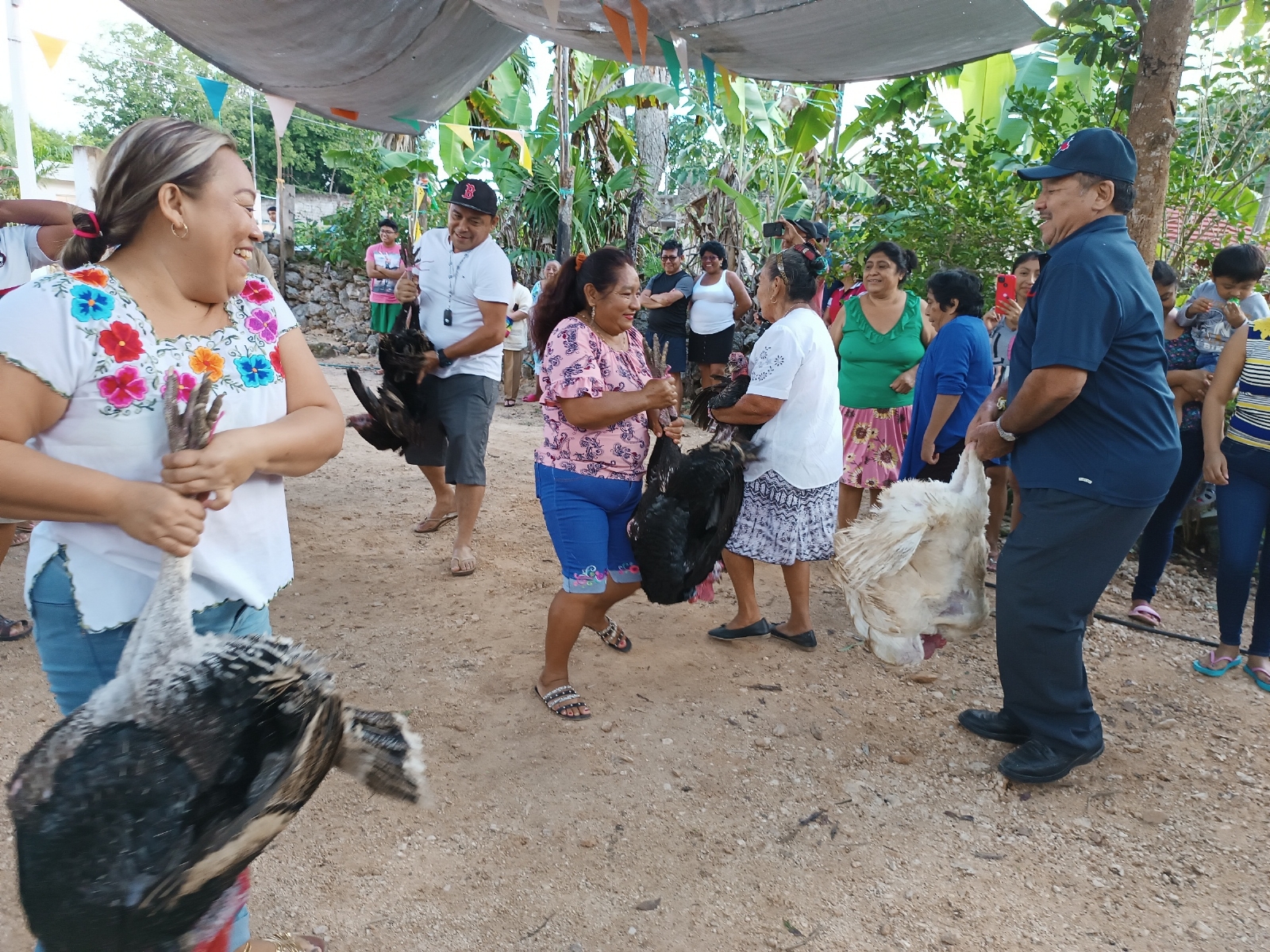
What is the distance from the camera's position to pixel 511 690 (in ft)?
11.5

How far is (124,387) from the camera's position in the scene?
4.71ft

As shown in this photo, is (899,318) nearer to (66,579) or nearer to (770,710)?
(770,710)

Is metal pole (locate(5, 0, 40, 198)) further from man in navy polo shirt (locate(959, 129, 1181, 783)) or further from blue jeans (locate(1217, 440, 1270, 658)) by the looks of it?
blue jeans (locate(1217, 440, 1270, 658))

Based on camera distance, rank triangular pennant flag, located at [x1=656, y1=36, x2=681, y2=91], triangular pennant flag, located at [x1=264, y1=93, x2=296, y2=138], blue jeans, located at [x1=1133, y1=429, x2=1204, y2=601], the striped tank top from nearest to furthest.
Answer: the striped tank top, triangular pennant flag, located at [x1=656, y1=36, x2=681, y2=91], blue jeans, located at [x1=1133, y1=429, x2=1204, y2=601], triangular pennant flag, located at [x1=264, y1=93, x2=296, y2=138]

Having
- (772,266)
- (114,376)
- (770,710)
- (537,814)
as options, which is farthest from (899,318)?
(114,376)

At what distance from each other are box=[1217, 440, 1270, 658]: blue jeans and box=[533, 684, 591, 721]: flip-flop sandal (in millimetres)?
3094

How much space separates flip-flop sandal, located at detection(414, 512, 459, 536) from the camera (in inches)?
214

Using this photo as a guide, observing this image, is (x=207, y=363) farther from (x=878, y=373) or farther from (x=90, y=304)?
(x=878, y=373)

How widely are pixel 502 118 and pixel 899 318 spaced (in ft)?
26.4

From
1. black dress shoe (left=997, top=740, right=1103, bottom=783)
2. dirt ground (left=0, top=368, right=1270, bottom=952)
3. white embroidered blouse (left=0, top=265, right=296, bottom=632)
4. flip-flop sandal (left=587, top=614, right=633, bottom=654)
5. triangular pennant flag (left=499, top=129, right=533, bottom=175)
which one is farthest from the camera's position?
triangular pennant flag (left=499, top=129, right=533, bottom=175)

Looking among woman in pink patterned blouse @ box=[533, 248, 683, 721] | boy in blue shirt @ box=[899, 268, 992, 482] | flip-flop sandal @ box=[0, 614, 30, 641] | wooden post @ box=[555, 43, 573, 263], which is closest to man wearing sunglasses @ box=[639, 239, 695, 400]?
wooden post @ box=[555, 43, 573, 263]

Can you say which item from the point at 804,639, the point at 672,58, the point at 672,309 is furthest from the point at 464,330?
the point at 672,309

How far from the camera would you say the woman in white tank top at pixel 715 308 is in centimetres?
870

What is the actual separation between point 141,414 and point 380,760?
811 millimetres
